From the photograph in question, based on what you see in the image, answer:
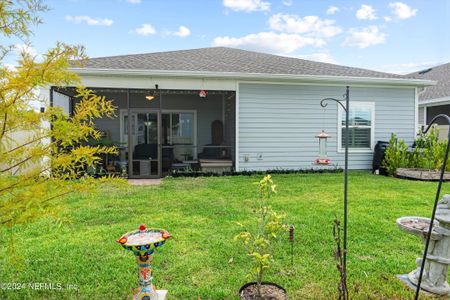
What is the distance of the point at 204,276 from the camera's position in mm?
2582

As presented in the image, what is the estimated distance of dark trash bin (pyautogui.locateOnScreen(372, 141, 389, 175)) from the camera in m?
9.01

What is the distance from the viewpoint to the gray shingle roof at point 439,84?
13266mm

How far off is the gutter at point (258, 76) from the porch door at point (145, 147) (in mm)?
1266

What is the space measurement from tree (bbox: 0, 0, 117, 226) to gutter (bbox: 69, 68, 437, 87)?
6334 millimetres

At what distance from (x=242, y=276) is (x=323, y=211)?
8.48 ft

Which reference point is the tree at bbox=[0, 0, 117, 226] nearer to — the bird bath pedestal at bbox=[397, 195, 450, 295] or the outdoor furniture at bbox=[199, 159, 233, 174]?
the bird bath pedestal at bbox=[397, 195, 450, 295]

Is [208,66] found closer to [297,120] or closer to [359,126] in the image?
[297,120]

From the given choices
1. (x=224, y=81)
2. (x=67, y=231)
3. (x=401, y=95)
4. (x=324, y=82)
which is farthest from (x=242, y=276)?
(x=401, y=95)

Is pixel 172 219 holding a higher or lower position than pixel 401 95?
lower

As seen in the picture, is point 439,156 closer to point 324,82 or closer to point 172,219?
point 324,82

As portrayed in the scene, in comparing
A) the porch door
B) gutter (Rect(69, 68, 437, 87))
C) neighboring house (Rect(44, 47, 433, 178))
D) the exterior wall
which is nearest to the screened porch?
the porch door

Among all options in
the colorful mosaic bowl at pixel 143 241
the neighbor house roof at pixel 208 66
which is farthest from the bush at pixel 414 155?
the colorful mosaic bowl at pixel 143 241

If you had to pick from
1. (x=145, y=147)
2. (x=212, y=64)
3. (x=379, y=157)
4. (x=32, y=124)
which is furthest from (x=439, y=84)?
(x=32, y=124)

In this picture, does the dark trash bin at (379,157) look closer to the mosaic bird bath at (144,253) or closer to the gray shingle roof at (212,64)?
the gray shingle roof at (212,64)
